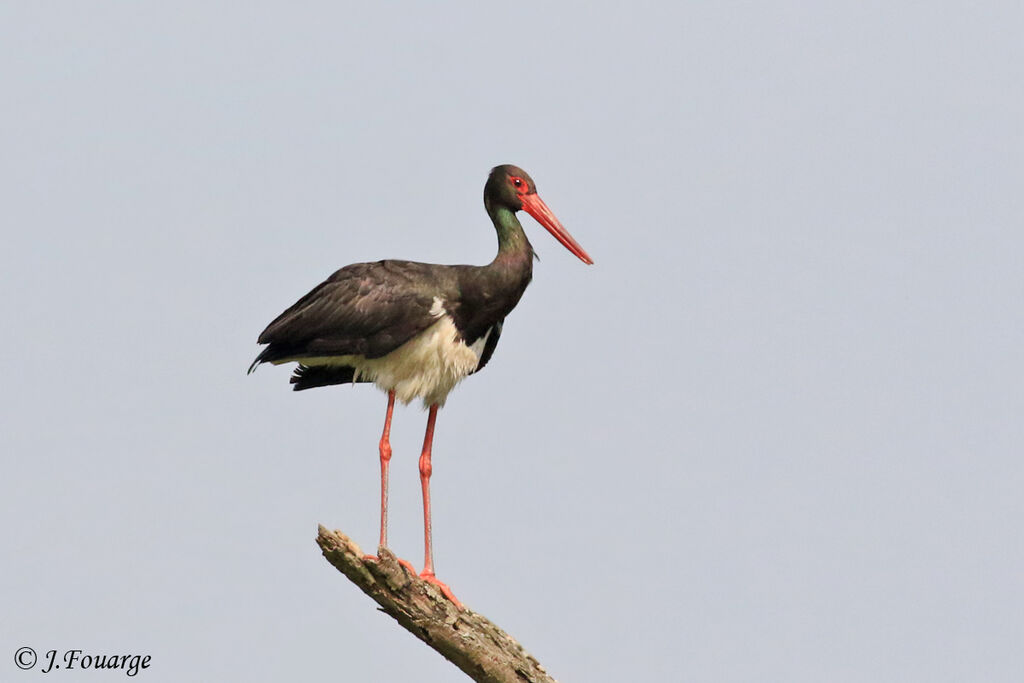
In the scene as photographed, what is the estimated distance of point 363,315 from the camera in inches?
407

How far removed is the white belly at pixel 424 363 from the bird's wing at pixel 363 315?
138 millimetres

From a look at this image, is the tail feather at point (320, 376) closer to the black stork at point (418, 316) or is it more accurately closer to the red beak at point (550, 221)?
the black stork at point (418, 316)

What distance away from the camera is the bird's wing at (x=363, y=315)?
10.3 meters

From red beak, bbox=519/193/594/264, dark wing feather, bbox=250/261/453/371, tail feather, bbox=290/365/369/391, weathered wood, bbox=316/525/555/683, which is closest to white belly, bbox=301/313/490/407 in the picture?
dark wing feather, bbox=250/261/453/371

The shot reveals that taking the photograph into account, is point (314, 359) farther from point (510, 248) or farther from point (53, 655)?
point (53, 655)

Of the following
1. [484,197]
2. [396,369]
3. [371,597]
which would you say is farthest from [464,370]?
[371,597]

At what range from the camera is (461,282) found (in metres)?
10.5

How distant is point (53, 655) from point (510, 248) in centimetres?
455

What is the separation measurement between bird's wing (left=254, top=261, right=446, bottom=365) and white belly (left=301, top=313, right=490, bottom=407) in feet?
0.45

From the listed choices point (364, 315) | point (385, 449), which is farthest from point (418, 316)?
point (385, 449)

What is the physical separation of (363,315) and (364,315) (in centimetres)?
1

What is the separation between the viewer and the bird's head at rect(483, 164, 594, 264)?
35.4ft

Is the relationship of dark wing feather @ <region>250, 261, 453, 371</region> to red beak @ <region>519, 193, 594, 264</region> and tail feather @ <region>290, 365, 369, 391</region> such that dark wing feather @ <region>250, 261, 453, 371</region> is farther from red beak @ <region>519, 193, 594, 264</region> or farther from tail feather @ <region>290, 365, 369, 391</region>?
red beak @ <region>519, 193, 594, 264</region>

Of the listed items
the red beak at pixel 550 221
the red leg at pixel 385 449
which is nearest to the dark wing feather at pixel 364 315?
the red leg at pixel 385 449
